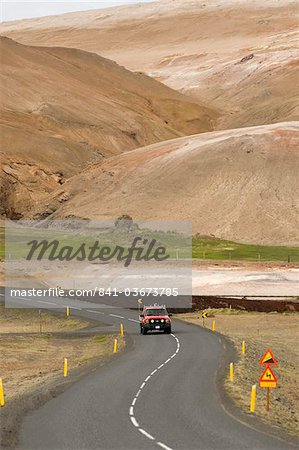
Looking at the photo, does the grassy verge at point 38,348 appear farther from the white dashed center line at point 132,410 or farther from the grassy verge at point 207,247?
the grassy verge at point 207,247

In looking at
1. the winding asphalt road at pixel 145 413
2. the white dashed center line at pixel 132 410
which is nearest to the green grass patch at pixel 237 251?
the white dashed center line at pixel 132 410

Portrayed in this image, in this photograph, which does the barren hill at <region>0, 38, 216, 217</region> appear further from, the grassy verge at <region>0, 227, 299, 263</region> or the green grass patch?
the green grass patch

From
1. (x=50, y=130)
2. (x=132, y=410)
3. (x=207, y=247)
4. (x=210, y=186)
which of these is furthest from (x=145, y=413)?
(x=50, y=130)

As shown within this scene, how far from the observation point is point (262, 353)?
1706 inches

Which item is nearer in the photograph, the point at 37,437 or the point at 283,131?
the point at 37,437

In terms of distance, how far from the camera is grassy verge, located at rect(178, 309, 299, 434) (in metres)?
27.0

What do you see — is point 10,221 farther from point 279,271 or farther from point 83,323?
point 83,323

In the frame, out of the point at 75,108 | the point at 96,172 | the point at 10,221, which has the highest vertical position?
the point at 75,108

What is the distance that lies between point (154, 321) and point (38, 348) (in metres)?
8.45

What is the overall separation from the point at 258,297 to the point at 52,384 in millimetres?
44326

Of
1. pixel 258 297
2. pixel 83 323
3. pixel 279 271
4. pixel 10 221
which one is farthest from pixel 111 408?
pixel 10 221

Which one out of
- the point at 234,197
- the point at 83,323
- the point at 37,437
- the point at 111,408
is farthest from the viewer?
the point at 234,197

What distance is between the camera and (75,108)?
186 meters

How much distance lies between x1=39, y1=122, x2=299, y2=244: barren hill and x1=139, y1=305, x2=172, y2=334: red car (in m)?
62.1
